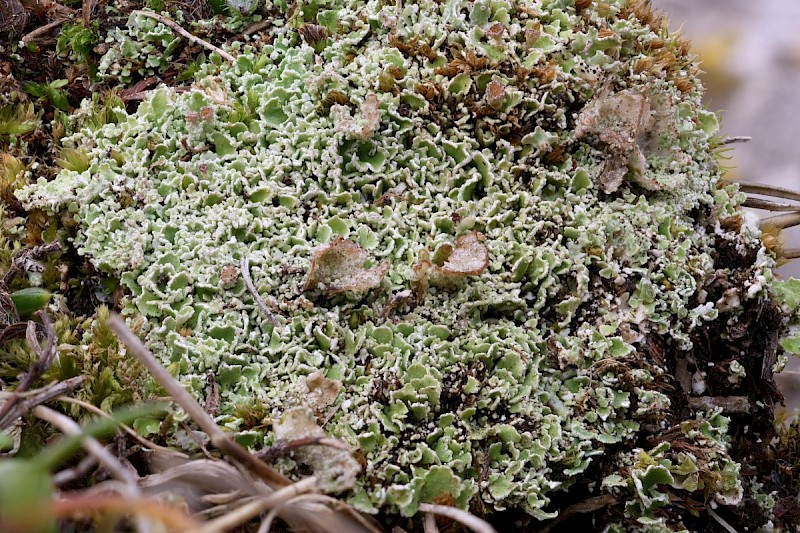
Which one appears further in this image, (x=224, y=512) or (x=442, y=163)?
(x=442, y=163)

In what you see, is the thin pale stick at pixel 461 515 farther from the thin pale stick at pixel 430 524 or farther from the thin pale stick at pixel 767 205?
the thin pale stick at pixel 767 205

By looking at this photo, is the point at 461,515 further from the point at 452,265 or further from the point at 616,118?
the point at 616,118

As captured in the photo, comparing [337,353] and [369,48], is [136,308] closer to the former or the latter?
[337,353]

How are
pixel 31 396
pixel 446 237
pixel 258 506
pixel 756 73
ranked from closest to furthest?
pixel 258 506, pixel 31 396, pixel 446 237, pixel 756 73

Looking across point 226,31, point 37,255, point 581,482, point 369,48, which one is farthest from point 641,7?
point 37,255

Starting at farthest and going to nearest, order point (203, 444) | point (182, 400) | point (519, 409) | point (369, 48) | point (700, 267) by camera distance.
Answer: point (369, 48) → point (700, 267) → point (519, 409) → point (203, 444) → point (182, 400)

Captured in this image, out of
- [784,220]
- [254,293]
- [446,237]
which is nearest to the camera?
[254,293]

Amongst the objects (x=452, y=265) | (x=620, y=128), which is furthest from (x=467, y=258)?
(x=620, y=128)
